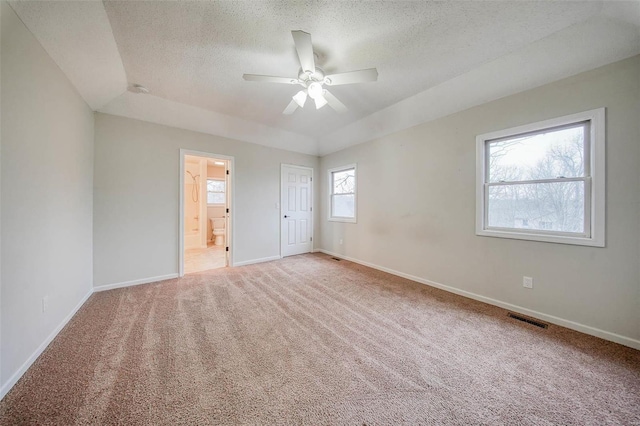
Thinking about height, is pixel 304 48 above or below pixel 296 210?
above

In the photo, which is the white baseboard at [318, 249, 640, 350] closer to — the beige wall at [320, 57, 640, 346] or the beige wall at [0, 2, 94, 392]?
the beige wall at [320, 57, 640, 346]

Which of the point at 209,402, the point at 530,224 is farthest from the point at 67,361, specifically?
the point at 530,224

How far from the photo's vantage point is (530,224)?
8.02 ft

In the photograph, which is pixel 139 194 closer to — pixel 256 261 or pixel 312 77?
pixel 256 261

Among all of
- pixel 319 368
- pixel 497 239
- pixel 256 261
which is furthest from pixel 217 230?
pixel 497 239

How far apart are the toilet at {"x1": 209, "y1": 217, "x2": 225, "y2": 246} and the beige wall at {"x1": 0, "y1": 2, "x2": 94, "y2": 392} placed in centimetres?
399

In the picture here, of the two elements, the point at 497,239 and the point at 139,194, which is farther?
the point at 139,194

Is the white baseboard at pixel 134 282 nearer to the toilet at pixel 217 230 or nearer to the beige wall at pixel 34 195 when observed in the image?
the beige wall at pixel 34 195

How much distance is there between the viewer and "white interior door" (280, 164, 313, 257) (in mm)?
4871

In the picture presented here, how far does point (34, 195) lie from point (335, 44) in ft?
9.26

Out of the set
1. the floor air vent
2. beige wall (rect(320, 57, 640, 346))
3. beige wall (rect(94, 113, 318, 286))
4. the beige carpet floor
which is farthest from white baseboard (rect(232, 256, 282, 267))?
the floor air vent

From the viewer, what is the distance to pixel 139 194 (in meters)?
3.24

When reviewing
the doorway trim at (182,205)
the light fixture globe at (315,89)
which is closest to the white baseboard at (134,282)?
the doorway trim at (182,205)

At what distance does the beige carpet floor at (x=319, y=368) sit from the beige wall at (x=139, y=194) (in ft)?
2.17
